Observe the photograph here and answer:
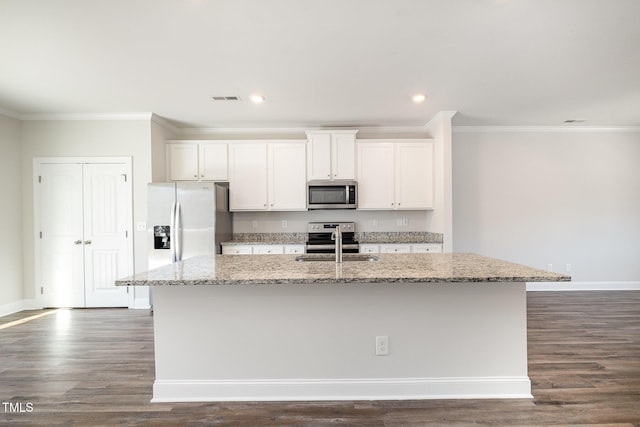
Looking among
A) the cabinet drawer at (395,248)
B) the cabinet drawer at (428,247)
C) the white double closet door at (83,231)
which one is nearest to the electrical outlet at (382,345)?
the cabinet drawer at (395,248)

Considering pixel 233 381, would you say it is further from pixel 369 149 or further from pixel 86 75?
pixel 369 149

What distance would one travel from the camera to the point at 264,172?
5000mm

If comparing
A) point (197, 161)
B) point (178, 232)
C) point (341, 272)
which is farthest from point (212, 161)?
point (341, 272)

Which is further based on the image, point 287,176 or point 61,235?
point 287,176

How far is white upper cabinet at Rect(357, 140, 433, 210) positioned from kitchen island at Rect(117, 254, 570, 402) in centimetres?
279

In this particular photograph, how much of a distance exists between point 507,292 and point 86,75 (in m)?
4.06

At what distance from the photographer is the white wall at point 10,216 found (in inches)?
170

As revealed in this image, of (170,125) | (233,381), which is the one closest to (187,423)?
(233,381)

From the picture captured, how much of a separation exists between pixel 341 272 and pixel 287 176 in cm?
314

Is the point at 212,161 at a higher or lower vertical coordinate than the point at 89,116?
lower

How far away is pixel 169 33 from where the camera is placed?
2508mm

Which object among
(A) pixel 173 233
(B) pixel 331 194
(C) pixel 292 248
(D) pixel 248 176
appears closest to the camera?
(A) pixel 173 233

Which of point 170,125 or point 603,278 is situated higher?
point 170,125

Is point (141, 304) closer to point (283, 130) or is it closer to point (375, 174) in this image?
point (283, 130)
